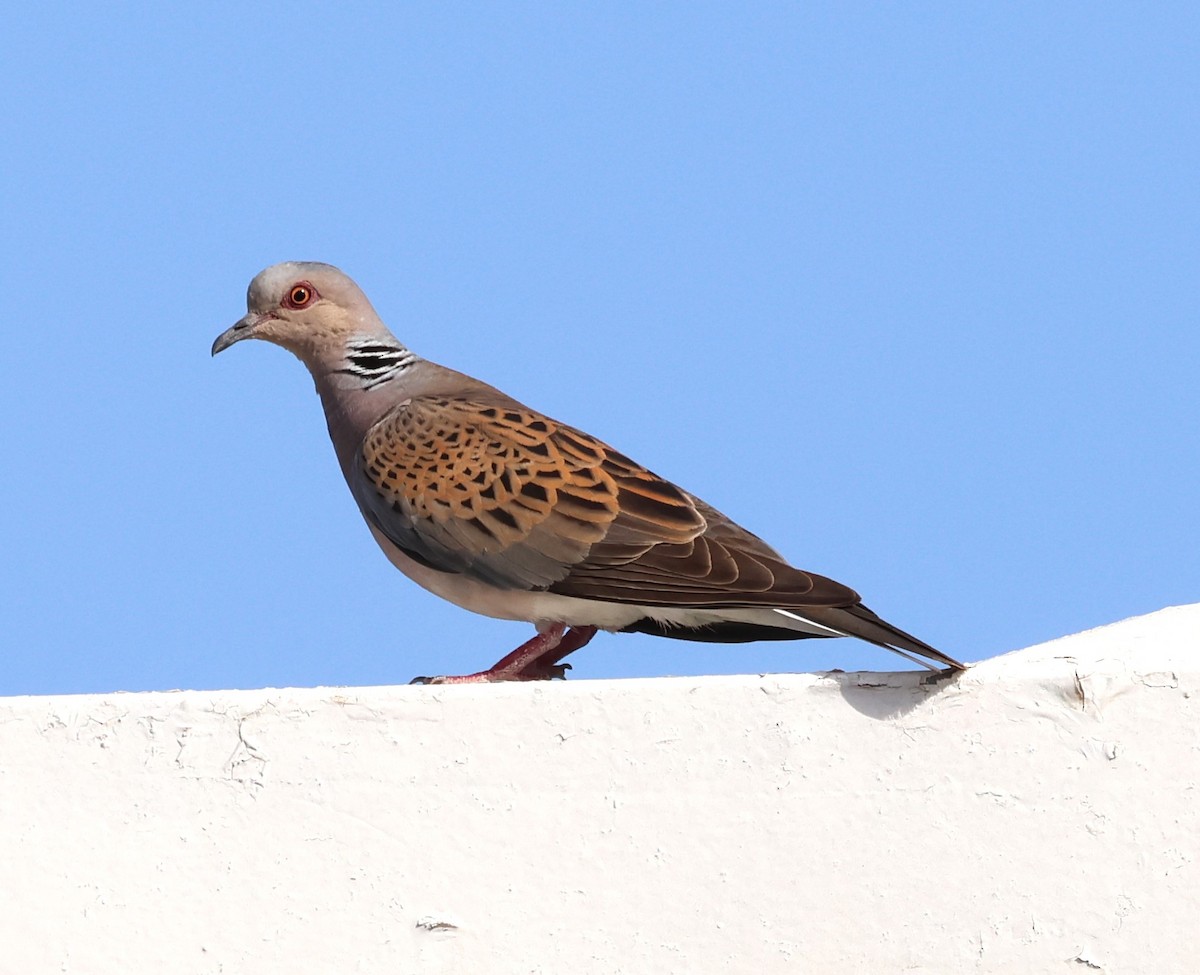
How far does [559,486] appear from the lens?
251 inches

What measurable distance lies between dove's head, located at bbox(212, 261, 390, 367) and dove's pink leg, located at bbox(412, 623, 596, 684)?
152 centimetres

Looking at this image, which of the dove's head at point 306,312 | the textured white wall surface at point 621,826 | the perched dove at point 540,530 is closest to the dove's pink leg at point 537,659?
the perched dove at point 540,530

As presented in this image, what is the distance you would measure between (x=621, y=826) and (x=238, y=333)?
3.00 meters

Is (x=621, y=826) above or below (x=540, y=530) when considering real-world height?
below

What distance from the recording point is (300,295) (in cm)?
714

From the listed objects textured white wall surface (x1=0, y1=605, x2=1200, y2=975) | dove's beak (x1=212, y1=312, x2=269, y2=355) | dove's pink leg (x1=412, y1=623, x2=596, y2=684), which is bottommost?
textured white wall surface (x1=0, y1=605, x2=1200, y2=975)

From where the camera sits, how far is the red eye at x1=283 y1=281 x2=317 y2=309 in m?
7.14

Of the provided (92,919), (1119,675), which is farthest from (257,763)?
(1119,675)

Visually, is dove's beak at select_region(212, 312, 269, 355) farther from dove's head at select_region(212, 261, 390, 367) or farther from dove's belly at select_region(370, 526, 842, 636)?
dove's belly at select_region(370, 526, 842, 636)

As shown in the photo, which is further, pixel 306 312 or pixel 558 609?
pixel 306 312

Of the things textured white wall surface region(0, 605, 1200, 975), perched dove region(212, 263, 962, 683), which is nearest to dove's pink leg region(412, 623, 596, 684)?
perched dove region(212, 263, 962, 683)

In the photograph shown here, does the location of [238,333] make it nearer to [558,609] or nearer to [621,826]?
[558,609]

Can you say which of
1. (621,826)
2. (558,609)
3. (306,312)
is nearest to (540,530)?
(558,609)

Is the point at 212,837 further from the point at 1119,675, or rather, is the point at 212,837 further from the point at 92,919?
the point at 1119,675
